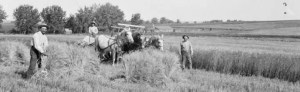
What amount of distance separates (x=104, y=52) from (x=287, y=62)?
26.5 ft

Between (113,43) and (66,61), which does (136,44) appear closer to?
(113,43)

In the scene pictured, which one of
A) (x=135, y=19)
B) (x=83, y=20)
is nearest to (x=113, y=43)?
(x=83, y=20)

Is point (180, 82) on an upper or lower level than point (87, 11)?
lower

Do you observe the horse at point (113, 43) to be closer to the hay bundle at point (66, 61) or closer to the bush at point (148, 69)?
the hay bundle at point (66, 61)

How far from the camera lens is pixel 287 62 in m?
11.4

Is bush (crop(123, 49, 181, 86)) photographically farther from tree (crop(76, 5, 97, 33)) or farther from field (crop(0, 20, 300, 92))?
tree (crop(76, 5, 97, 33))

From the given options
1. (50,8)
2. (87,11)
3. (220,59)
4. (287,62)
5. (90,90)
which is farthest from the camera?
(87,11)

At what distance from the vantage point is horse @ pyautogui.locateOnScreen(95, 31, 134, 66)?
13.7m

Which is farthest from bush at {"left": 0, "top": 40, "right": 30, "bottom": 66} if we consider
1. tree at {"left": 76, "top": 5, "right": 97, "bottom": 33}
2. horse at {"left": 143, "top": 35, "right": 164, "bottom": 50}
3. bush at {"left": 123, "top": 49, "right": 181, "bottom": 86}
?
tree at {"left": 76, "top": 5, "right": 97, "bottom": 33}

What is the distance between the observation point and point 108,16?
76312 mm

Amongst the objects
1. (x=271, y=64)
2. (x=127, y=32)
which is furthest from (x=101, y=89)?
(x=271, y=64)

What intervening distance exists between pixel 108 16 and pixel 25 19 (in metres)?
20.9

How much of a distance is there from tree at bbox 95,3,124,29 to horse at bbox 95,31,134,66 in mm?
58744

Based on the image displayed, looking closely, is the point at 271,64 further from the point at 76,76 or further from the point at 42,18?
the point at 42,18
